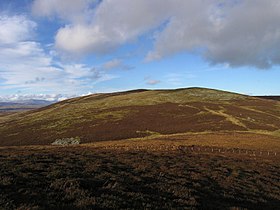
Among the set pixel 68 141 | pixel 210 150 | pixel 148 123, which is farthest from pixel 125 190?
pixel 148 123

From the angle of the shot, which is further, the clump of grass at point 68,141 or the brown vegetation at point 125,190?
the clump of grass at point 68,141

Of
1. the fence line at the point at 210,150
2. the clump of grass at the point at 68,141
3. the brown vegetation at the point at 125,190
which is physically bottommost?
the clump of grass at the point at 68,141

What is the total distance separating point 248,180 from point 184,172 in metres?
5.36

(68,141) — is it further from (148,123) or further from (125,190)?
(125,190)

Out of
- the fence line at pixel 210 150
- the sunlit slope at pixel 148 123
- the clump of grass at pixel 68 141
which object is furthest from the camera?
the sunlit slope at pixel 148 123

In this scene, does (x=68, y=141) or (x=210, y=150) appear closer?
(x=210, y=150)

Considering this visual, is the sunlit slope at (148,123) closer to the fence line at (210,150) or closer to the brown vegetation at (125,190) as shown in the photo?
the fence line at (210,150)

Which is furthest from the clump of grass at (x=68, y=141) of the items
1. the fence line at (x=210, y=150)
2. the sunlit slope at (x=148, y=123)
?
the fence line at (x=210, y=150)

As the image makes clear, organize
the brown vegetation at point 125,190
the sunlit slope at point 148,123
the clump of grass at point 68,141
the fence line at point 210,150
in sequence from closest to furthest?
1. the brown vegetation at point 125,190
2. the fence line at point 210,150
3. the clump of grass at point 68,141
4. the sunlit slope at point 148,123

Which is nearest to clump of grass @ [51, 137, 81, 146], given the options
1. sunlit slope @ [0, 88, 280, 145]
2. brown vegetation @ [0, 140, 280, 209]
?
sunlit slope @ [0, 88, 280, 145]

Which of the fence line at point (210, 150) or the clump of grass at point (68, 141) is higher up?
the fence line at point (210, 150)

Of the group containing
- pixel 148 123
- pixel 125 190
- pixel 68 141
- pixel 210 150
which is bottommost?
pixel 68 141

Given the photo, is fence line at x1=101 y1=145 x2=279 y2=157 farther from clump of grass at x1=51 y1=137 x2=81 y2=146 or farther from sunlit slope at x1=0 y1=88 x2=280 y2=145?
clump of grass at x1=51 y1=137 x2=81 y2=146

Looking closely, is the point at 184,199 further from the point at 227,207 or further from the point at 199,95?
the point at 199,95
